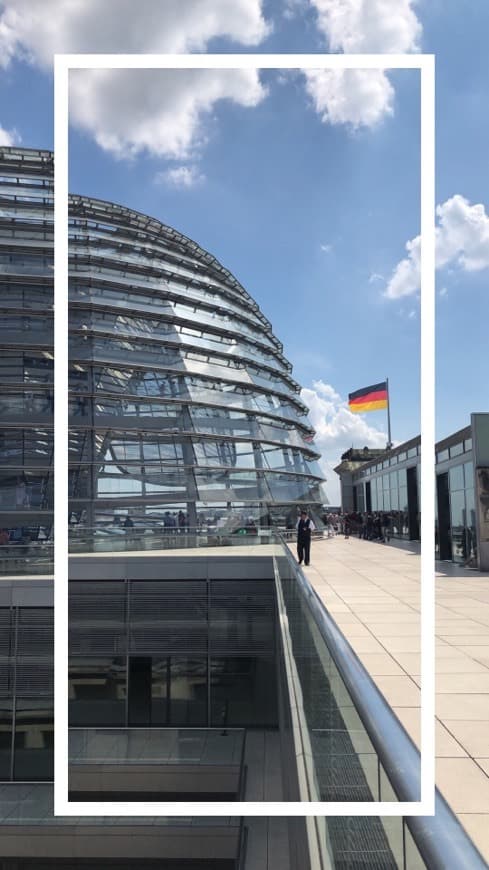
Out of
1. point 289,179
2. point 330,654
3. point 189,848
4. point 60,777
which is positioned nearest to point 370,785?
point 330,654

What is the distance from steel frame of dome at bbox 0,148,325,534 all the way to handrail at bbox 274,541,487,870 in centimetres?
2572

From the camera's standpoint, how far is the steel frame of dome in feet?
94.4

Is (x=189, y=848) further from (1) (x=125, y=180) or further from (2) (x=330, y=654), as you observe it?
(1) (x=125, y=180)

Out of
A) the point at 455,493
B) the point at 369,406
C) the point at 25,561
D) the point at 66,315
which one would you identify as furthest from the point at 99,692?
the point at 369,406

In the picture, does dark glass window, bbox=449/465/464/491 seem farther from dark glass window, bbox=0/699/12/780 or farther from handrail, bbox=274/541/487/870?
handrail, bbox=274/541/487/870

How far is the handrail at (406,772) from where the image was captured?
1.52 metres

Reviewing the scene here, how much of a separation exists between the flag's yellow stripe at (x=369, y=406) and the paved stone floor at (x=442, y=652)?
18.7m

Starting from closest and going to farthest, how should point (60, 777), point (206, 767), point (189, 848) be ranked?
1. point (60, 777)
2. point (189, 848)
3. point (206, 767)

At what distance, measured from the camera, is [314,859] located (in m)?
3.88

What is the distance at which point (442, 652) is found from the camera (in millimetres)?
8758

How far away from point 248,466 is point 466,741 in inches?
1011

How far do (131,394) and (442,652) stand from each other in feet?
74.6

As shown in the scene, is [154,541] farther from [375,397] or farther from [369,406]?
[375,397]

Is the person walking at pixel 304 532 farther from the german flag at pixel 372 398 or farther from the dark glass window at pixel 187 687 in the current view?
the german flag at pixel 372 398
